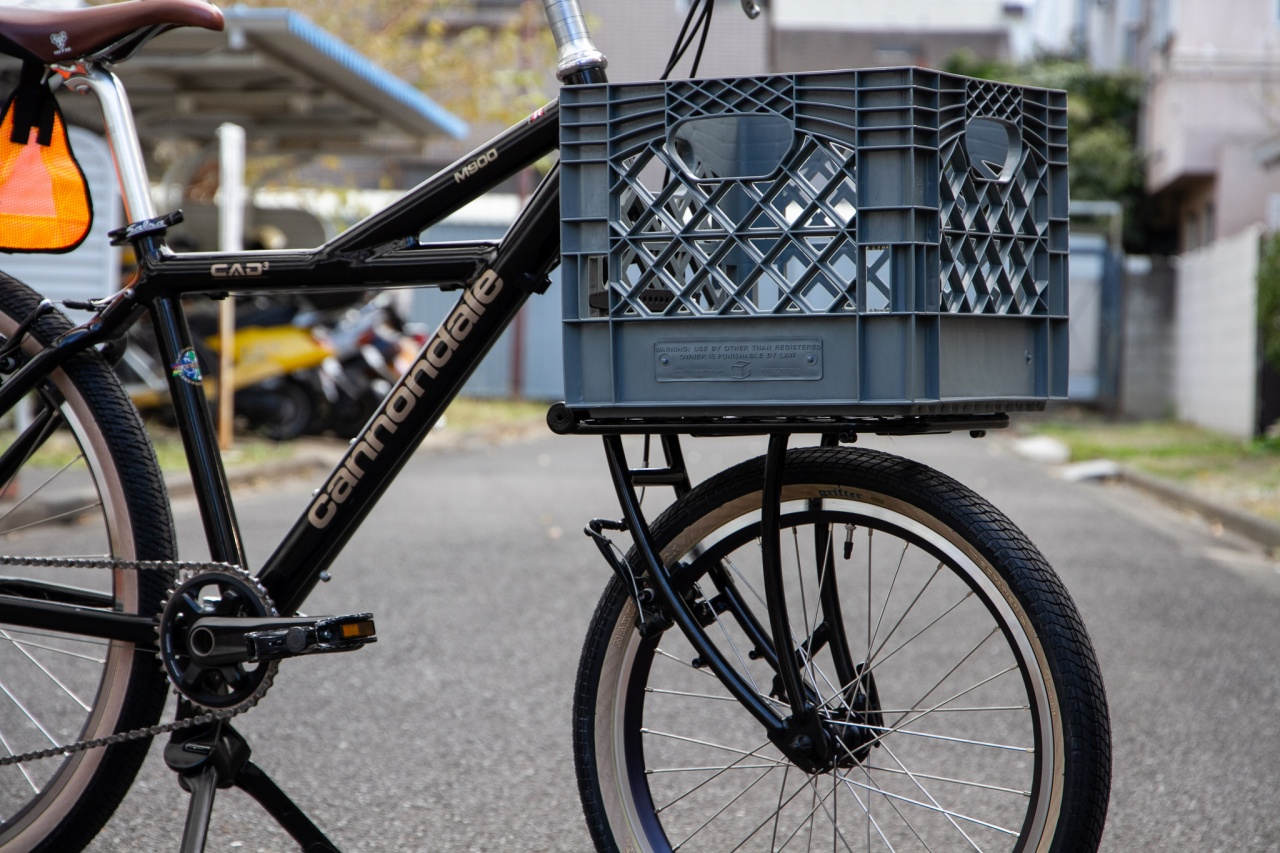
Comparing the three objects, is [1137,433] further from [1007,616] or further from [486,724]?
[1007,616]

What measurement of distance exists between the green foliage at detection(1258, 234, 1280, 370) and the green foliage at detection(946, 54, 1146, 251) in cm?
1106

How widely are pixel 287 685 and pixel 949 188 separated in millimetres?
2980

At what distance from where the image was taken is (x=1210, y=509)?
8586mm

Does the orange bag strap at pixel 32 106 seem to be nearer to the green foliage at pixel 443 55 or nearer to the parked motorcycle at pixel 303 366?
the parked motorcycle at pixel 303 366

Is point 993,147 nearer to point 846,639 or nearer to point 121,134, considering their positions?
point 846,639

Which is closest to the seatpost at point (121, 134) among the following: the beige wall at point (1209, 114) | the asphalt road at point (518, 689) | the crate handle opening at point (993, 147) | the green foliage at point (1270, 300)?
the asphalt road at point (518, 689)

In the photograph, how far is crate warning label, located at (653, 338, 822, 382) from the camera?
6.05 ft

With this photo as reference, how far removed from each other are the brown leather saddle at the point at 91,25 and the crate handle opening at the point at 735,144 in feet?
3.16

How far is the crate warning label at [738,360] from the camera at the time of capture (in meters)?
1.84

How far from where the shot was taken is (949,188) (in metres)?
1.86

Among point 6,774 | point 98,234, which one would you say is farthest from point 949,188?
point 98,234

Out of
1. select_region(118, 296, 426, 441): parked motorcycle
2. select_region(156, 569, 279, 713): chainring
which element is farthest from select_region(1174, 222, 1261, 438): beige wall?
select_region(156, 569, 279, 713): chainring

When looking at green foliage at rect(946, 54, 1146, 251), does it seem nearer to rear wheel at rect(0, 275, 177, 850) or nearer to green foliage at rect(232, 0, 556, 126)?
green foliage at rect(232, 0, 556, 126)

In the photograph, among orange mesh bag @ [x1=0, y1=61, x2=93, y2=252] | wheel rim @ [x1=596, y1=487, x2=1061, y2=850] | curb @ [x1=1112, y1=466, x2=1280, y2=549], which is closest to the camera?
wheel rim @ [x1=596, y1=487, x2=1061, y2=850]
